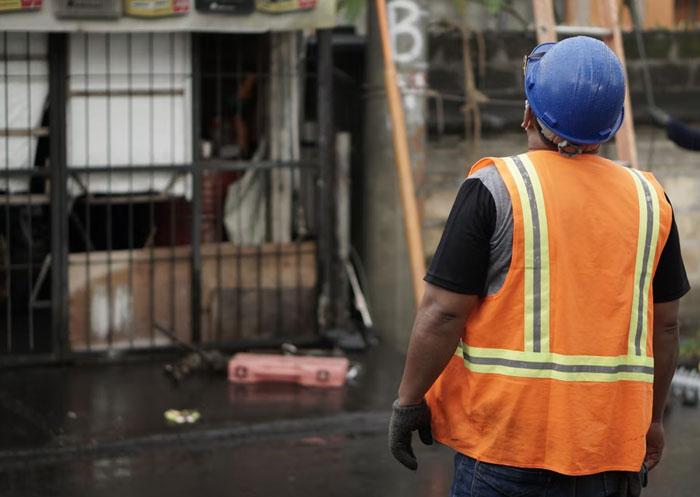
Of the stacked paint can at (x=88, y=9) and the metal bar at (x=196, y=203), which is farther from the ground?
the stacked paint can at (x=88, y=9)

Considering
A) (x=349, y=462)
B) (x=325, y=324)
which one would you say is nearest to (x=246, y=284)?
(x=325, y=324)

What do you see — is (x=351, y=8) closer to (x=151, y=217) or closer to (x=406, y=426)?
(x=151, y=217)

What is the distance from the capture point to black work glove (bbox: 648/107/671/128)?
8555 millimetres

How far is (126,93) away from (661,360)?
19.7ft

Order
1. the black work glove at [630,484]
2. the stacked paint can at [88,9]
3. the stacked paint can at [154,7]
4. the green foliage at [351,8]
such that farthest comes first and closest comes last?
the green foliage at [351,8] < the stacked paint can at [154,7] < the stacked paint can at [88,9] < the black work glove at [630,484]

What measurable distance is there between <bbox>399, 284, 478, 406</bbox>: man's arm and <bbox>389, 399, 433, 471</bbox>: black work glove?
6 cm

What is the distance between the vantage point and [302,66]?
29.5ft

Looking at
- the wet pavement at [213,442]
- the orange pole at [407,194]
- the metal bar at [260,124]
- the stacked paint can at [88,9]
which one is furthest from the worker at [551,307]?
the metal bar at [260,124]

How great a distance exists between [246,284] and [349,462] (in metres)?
2.75

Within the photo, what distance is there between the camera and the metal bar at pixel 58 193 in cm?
830

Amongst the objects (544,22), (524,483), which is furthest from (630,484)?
(544,22)

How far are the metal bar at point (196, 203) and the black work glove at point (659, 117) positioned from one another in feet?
11.7

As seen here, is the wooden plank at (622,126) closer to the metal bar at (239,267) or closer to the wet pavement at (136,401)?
the wet pavement at (136,401)

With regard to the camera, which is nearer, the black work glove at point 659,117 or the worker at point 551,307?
the worker at point 551,307
